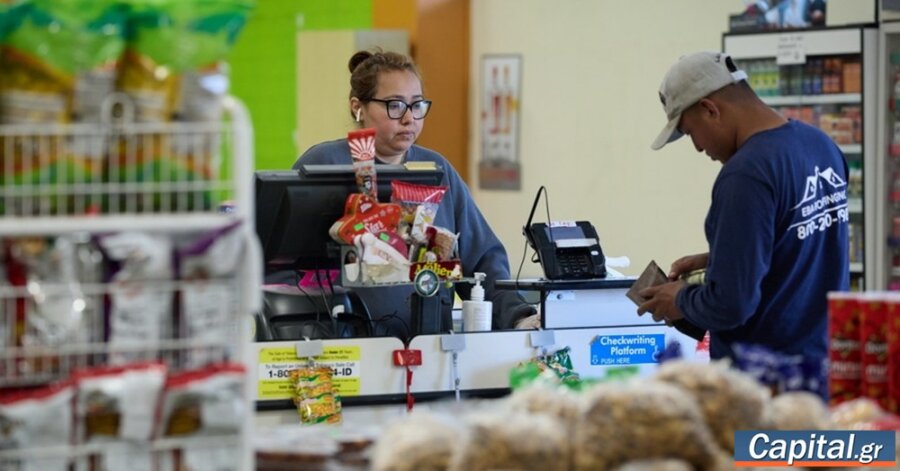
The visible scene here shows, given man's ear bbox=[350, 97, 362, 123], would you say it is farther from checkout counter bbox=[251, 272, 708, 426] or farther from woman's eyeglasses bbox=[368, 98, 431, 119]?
checkout counter bbox=[251, 272, 708, 426]

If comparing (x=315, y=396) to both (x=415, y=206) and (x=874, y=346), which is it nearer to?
(x=415, y=206)

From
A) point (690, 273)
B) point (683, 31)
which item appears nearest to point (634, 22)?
point (683, 31)

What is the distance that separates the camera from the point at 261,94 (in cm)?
1021

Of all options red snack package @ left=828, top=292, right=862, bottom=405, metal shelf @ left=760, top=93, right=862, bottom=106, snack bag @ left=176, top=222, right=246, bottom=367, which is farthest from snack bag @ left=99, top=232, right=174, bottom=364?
metal shelf @ left=760, top=93, right=862, bottom=106

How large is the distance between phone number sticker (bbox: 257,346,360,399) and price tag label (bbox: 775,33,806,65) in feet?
15.1

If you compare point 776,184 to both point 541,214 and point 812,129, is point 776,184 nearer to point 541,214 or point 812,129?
point 812,129

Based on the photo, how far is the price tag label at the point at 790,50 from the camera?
738 centimetres

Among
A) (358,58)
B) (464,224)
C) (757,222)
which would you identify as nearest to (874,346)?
(757,222)

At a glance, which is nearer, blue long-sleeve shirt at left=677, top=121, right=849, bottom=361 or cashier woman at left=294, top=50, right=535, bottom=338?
blue long-sleeve shirt at left=677, top=121, right=849, bottom=361

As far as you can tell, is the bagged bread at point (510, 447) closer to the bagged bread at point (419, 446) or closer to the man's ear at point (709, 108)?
the bagged bread at point (419, 446)

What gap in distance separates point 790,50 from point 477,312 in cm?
418

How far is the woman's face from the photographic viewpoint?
182 inches

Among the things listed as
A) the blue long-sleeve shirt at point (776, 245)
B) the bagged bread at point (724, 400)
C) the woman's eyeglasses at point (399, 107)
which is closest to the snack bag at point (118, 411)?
the bagged bread at point (724, 400)
